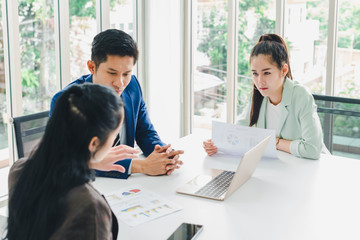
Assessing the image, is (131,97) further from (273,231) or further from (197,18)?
(197,18)

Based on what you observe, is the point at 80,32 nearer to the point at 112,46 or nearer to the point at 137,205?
the point at 112,46

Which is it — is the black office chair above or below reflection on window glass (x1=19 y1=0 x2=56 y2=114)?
below

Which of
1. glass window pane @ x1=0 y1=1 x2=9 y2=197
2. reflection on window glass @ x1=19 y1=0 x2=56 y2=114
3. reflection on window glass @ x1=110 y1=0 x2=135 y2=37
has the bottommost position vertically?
glass window pane @ x1=0 y1=1 x2=9 y2=197

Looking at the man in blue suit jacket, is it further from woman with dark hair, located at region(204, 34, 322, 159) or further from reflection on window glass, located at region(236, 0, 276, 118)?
reflection on window glass, located at region(236, 0, 276, 118)

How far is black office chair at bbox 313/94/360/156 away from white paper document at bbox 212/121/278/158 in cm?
53

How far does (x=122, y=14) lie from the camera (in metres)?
3.83

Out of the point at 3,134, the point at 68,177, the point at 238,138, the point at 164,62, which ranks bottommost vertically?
the point at 3,134

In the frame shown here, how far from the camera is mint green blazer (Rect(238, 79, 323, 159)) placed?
83.6 inches

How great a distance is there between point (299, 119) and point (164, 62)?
76.6 inches

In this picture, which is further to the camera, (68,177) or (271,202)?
(271,202)

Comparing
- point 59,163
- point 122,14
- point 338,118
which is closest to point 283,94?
point 338,118

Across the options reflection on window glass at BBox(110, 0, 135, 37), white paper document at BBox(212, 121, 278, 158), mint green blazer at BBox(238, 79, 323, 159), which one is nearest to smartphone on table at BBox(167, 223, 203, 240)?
white paper document at BBox(212, 121, 278, 158)

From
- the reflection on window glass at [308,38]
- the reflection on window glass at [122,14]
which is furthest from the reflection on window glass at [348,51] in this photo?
the reflection on window glass at [122,14]

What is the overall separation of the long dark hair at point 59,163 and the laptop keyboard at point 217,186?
0.74 meters
